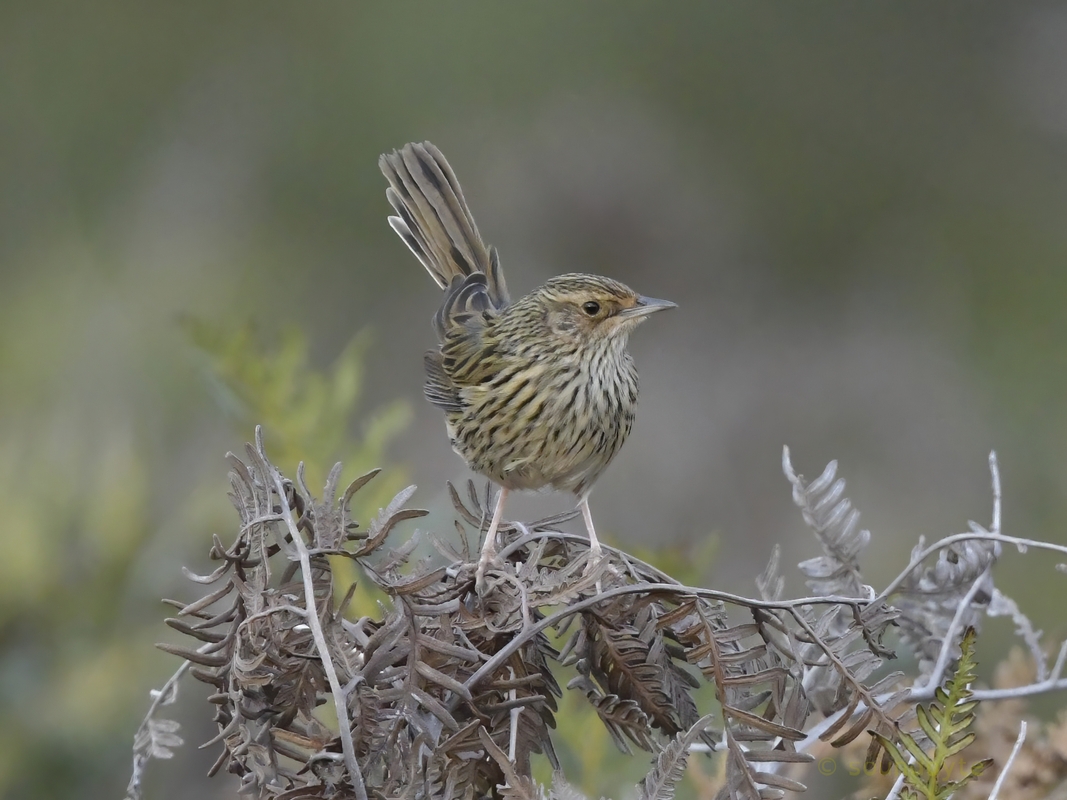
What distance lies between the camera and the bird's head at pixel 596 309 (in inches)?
132

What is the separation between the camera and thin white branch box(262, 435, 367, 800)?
1.32m

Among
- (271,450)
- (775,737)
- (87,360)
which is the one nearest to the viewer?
(775,737)

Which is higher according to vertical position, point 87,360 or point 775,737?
point 87,360

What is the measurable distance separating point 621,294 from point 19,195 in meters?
6.08

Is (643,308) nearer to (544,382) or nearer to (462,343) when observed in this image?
(544,382)

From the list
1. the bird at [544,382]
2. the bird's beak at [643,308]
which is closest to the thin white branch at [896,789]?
the bird at [544,382]

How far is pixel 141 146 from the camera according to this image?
341 inches

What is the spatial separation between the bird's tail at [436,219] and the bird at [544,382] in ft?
0.99

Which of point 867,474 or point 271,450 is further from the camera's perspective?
point 867,474

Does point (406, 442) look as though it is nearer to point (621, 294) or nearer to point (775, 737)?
point (621, 294)

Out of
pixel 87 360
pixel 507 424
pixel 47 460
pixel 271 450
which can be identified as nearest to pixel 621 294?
pixel 507 424

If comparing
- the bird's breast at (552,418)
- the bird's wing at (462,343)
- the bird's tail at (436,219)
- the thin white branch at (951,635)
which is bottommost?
the thin white branch at (951,635)

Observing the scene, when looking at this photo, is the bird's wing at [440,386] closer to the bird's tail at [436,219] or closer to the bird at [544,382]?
the bird at [544,382]

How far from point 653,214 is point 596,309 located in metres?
5.61
